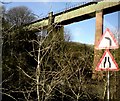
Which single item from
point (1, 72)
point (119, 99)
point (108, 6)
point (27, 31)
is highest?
point (108, 6)

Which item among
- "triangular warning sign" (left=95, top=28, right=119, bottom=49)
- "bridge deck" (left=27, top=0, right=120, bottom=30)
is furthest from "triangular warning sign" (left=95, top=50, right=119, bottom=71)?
"bridge deck" (left=27, top=0, right=120, bottom=30)

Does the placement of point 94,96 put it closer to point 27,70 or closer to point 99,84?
point 99,84

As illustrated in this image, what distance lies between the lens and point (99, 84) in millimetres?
12117

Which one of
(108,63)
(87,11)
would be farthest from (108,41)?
(87,11)

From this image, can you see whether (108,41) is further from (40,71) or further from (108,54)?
(40,71)

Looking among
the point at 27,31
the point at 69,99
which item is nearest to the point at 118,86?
the point at 69,99

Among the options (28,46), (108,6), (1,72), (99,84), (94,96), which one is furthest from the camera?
(108,6)

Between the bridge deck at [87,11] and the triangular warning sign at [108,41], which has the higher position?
the bridge deck at [87,11]

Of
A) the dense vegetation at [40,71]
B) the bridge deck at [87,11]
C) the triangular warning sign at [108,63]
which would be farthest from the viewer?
the bridge deck at [87,11]

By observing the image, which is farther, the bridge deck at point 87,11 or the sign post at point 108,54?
the bridge deck at point 87,11

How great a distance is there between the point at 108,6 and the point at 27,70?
1420 cm

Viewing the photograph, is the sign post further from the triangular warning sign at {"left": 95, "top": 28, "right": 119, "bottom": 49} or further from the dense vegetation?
the dense vegetation

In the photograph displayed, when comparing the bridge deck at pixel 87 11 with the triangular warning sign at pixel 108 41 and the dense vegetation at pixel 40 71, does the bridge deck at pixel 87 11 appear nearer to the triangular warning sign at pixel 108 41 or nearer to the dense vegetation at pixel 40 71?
the dense vegetation at pixel 40 71

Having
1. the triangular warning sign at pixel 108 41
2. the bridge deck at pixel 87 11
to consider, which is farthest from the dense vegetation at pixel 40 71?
the bridge deck at pixel 87 11
